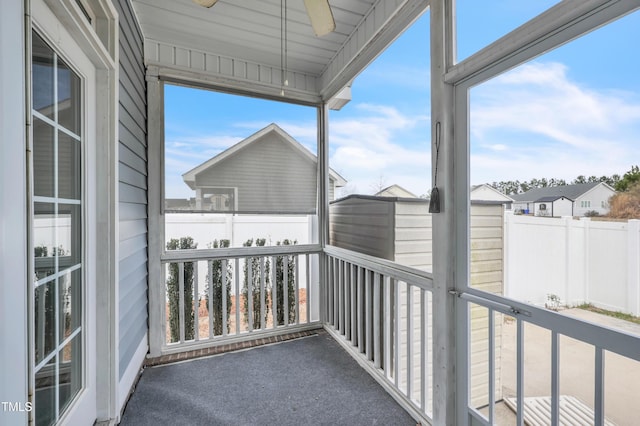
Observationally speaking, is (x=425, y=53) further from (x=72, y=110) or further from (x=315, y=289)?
(x=315, y=289)

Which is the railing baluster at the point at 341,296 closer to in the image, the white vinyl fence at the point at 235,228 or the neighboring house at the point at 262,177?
the white vinyl fence at the point at 235,228

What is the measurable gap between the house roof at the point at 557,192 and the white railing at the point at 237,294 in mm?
2206

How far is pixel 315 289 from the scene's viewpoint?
334 centimetres

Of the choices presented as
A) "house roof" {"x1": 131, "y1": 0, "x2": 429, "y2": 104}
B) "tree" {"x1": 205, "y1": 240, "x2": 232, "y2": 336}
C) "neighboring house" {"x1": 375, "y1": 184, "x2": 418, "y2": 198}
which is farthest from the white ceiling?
"tree" {"x1": 205, "y1": 240, "x2": 232, "y2": 336}

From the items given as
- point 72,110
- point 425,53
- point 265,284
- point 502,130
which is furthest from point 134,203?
point 502,130

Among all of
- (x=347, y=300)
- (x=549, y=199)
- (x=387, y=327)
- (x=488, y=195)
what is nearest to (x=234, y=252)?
(x=347, y=300)

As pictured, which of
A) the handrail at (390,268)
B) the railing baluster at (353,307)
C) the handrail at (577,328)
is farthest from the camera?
the railing baluster at (353,307)

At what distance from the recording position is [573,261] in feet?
3.93

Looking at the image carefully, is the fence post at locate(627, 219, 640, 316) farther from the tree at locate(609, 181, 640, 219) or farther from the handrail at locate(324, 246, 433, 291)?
the handrail at locate(324, 246, 433, 291)

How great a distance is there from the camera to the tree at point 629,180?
1032 mm

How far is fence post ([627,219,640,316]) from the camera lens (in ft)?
3.35

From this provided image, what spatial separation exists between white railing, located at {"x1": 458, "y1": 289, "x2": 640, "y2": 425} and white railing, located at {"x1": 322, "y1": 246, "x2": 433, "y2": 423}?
35cm

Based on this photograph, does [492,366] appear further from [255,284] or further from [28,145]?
[255,284]

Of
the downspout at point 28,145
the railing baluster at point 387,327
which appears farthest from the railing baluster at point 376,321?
the downspout at point 28,145
